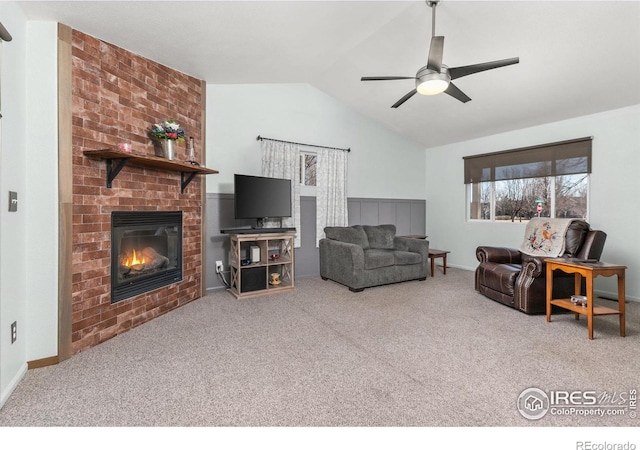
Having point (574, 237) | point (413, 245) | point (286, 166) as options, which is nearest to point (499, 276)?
point (574, 237)

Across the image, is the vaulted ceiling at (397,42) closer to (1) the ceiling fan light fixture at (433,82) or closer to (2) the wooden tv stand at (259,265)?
(1) the ceiling fan light fixture at (433,82)

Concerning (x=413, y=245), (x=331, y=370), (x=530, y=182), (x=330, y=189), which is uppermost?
(x=530, y=182)

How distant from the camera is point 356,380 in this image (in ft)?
6.81

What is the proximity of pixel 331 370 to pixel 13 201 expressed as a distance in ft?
7.62

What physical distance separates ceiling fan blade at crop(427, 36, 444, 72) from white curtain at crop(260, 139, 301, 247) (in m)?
2.69

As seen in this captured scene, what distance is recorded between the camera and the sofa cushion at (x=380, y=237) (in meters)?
5.26

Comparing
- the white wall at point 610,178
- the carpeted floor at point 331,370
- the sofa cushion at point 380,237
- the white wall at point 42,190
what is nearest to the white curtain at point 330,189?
the sofa cushion at point 380,237

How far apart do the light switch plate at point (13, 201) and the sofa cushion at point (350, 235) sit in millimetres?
3696

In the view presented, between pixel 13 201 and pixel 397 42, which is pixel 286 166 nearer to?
pixel 397 42

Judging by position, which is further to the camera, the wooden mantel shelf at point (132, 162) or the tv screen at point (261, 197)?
the tv screen at point (261, 197)

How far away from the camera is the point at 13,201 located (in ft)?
6.73
